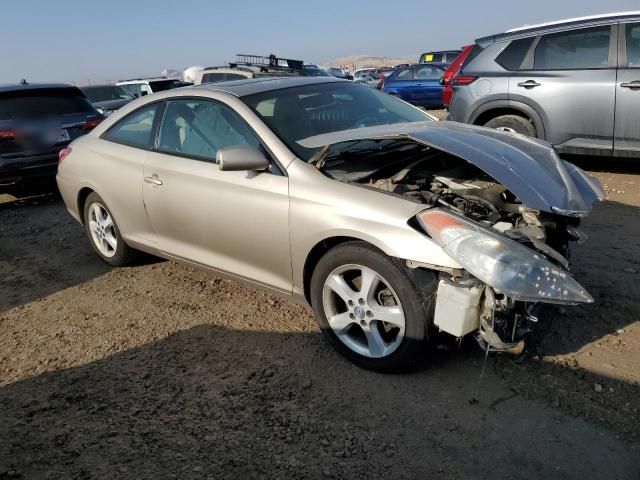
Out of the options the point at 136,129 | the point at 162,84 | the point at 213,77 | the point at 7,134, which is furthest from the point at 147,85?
the point at 136,129

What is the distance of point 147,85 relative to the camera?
51.5 ft

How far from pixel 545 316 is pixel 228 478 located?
2.26 metres

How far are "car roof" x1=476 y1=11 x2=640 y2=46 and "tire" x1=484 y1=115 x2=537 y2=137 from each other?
1.01 metres

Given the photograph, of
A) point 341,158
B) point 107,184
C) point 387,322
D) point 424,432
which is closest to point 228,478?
point 424,432

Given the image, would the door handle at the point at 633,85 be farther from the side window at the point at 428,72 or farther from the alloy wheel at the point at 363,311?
the side window at the point at 428,72

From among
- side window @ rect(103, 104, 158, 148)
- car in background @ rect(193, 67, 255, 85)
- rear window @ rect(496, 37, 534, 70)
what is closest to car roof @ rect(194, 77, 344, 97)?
side window @ rect(103, 104, 158, 148)

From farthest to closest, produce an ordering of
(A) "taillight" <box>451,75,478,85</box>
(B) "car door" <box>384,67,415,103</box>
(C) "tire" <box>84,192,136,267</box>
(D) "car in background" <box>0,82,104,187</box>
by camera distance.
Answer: (B) "car door" <box>384,67,415,103</box>
(D) "car in background" <box>0,82,104,187</box>
(A) "taillight" <box>451,75,478,85</box>
(C) "tire" <box>84,192,136,267</box>

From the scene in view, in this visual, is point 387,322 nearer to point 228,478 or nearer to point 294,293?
point 294,293

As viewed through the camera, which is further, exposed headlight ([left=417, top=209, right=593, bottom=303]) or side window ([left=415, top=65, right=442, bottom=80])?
side window ([left=415, top=65, right=442, bottom=80])

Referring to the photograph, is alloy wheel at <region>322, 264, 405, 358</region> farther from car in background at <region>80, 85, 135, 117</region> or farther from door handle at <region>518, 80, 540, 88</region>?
car in background at <region>80, 85, 135, 117</region>

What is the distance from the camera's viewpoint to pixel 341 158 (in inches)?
135

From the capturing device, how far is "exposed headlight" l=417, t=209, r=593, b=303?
96.6 inches

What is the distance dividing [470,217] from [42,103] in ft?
22.9

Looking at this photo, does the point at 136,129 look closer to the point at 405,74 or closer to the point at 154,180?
the point at 154,180
